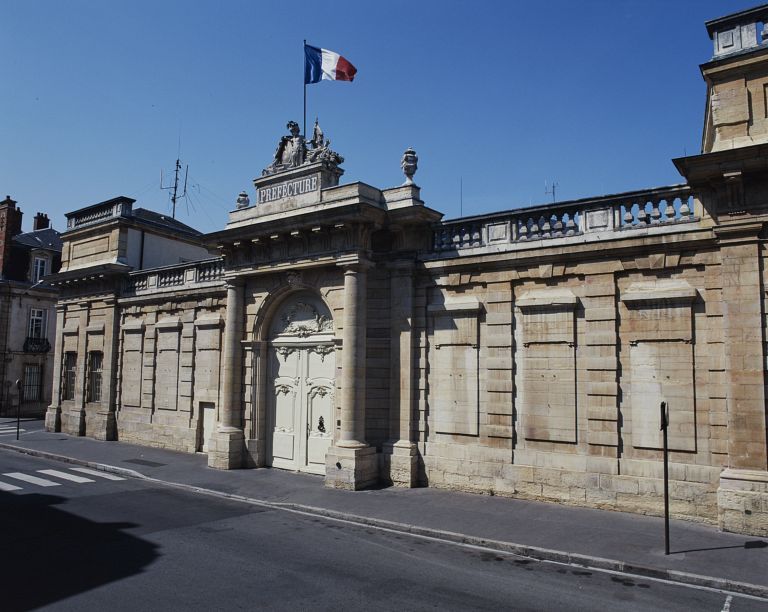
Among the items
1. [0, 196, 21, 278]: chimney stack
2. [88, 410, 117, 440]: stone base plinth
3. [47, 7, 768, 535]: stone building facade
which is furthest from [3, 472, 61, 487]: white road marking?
[0, 196, 21, 278]: chimney stack

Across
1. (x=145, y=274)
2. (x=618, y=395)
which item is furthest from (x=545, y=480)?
(x=145, y=274)

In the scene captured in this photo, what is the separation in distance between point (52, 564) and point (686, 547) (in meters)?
9.16

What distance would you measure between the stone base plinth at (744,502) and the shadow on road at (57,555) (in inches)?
358

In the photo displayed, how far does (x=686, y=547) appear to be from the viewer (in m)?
9.03

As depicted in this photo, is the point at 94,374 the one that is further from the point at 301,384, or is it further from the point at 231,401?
the point at 301,384

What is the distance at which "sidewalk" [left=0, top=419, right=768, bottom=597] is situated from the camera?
324 inches

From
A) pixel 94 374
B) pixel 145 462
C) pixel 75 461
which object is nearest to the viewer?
pixel 145 462

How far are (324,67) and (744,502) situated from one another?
13548mm

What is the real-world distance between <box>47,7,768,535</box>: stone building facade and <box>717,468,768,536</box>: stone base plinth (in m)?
0.03

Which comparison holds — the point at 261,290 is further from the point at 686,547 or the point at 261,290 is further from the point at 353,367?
the point at 686,547

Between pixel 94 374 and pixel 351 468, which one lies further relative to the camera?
pixel 94 374

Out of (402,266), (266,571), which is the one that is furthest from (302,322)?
(266,571)

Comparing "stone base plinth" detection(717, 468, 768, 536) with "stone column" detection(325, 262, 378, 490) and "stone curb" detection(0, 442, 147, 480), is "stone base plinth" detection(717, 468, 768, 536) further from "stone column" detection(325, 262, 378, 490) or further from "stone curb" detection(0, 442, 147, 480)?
"stone curb" detection(0, 442, 147, 480)

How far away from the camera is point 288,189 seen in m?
16.1
